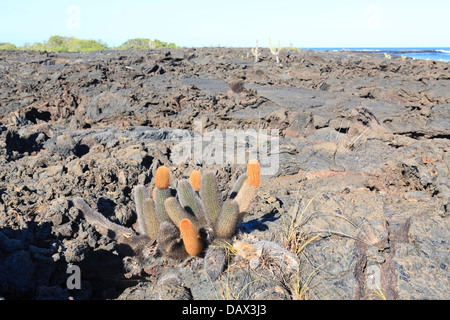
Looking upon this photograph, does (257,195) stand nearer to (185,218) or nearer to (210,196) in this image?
(210,196)

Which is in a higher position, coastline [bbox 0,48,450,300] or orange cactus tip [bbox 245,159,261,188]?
orange cactus tip [bbox 245,159,261,188]

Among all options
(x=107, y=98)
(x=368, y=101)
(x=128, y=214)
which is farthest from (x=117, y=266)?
(x=368, y=101)

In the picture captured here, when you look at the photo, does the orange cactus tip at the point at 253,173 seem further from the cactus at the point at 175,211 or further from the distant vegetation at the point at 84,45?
the distant vegetation at the point at 84,45

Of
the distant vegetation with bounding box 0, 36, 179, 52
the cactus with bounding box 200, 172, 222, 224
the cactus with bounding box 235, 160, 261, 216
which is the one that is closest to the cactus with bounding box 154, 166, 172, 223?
the cactus with bounding box 200, 172, 222, 224

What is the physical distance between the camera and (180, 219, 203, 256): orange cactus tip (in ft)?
8.83

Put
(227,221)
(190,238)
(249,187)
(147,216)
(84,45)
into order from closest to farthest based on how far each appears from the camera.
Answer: (190,238) → (227,221) → (249,187) → (147,216) → (84,45)

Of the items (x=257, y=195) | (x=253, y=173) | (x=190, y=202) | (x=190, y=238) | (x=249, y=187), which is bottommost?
(x=257, y=195)

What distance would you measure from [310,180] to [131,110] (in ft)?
16.5

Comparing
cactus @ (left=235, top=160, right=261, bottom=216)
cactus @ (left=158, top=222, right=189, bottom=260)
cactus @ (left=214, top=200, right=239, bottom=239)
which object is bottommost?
cactus @ (left=158, top=222, right=189, bottom=260)

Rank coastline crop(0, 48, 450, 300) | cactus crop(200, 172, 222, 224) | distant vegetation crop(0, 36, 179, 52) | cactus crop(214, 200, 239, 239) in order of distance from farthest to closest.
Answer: distant vegetation crop(0, 36, 179, 52), cactus crop(200, 172, 222, 224), cactus crop(214, 200, 239, 239), coastline crop(0, 48, 450, 300)

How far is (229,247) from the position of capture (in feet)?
9.37

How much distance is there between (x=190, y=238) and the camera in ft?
9.05

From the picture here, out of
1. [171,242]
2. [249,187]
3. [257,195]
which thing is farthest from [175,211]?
[257,195]

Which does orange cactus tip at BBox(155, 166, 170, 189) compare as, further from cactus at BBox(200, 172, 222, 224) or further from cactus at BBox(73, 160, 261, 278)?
cactus at BBox(200, 172, 222, 224)
